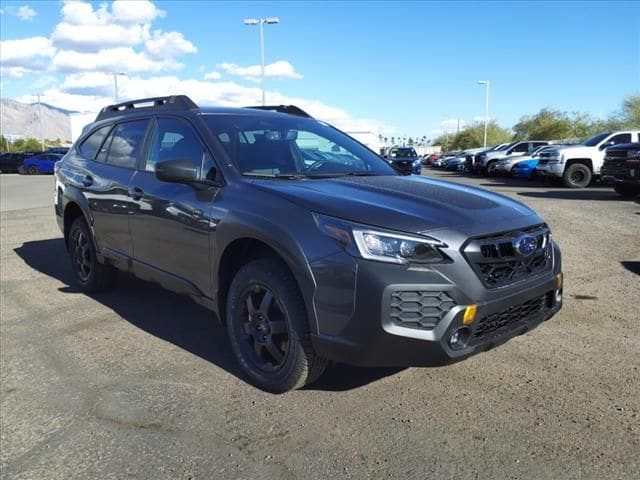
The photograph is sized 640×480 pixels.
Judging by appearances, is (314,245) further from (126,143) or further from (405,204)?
(126,143)

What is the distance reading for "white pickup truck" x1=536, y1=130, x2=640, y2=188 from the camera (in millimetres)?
17016

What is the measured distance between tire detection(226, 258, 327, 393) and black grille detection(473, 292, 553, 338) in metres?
0.89

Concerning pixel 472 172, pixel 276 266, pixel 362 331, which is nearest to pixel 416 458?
pixel 362 331

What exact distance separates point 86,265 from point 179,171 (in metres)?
2.60

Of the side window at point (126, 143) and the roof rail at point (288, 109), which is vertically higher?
the roof rail at point (288, 109)

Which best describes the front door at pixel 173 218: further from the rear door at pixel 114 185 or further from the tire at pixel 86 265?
the tire at pixel 86 265

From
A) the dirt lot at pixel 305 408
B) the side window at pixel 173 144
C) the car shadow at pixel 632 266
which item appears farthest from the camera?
the car shadow at pixel 632 266

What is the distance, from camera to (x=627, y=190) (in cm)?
1367

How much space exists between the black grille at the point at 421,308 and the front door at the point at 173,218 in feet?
4.62

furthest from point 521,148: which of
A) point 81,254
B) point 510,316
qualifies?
point 510,316

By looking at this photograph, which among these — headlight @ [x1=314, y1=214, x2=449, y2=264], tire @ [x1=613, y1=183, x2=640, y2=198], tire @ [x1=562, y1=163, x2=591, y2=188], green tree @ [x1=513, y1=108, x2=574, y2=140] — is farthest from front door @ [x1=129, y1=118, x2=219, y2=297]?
green tree @ [x1=513, y1=108, x2=574, y2=140]

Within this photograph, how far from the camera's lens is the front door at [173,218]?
3650 millimetres

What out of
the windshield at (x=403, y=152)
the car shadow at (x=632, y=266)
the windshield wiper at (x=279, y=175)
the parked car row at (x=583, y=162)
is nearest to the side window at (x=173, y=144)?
Result: the windshield wiper at (x=279, y=175)

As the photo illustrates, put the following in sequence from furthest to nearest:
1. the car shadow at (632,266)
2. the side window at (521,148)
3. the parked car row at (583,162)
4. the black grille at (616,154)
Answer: the side window at (521,148) → the black grille at (616,154) → the parked car row at (583,162) → the car shadow at (632,266)
